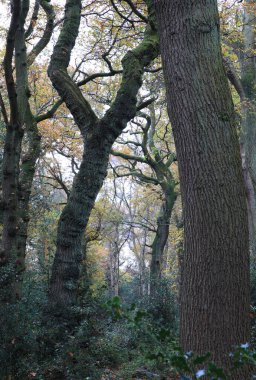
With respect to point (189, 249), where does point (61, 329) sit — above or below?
below

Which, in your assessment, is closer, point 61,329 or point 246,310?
point 246,310

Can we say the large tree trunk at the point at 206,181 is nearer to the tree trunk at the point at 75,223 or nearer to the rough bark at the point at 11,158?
the rough bark at the point at 11,158

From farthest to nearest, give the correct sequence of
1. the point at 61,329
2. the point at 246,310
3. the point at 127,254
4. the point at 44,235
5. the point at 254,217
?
1. the point at 127,254
2. the point at 44,235
3. the point at 254,217
4. the point at 61,329
5. the point at 246,310

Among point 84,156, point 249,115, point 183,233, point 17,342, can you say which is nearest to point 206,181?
point 183,233

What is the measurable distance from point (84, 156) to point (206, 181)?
4.68 metres

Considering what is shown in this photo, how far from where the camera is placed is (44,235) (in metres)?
18.4

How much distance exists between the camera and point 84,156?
768cm

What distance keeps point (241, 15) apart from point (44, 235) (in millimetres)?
11686

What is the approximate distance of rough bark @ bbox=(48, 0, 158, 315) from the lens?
7262mm

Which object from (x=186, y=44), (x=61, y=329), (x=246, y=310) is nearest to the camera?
(x=246, y=310)

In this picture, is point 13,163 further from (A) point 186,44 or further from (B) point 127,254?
(B) point 127,254

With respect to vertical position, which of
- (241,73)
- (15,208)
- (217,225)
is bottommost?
(217,225)

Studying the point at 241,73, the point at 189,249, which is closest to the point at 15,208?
the point at 189,249

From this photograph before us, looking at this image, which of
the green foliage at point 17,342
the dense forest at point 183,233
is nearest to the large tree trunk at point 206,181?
the dense forest at point 183,233
